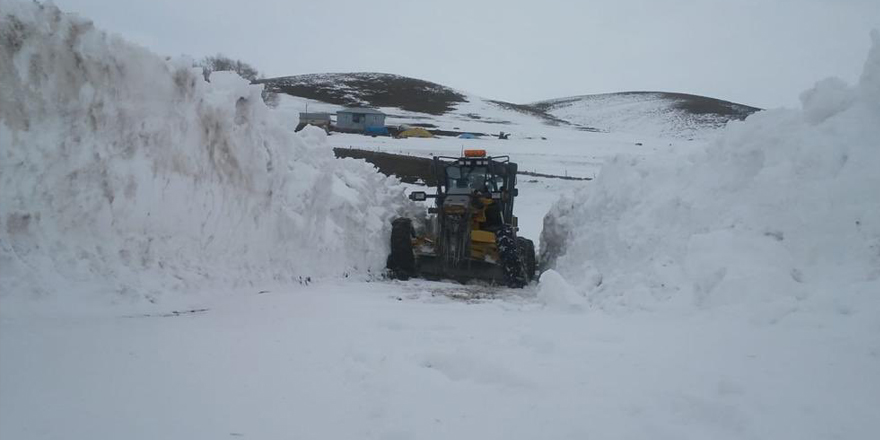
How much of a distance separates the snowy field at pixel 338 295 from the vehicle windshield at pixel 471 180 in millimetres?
3427

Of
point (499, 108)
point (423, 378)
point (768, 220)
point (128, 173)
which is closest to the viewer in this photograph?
point (423, 378)

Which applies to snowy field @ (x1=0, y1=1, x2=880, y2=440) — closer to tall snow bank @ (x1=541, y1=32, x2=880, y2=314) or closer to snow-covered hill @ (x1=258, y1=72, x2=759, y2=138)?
tall snow bank @ (x1=541, y1=32, x2=880, y2=314)

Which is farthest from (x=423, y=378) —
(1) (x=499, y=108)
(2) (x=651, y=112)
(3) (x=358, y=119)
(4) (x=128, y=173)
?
(1) (x=499, y=108)

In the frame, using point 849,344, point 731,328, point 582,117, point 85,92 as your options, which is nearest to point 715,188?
point 731,328

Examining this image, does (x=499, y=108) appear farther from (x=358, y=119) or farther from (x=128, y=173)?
(x=128, y=173)

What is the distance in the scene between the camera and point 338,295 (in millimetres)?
8117

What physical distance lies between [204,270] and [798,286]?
5833mm

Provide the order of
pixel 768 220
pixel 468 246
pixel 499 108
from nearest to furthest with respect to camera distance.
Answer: pixel 768 220 < pixel 468 246 < pixel 499 108

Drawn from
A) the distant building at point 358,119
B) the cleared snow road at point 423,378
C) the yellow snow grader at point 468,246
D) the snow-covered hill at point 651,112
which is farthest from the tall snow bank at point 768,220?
the snow-covered hill at point 651,112

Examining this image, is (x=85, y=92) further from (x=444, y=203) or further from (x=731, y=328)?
(x=444, y=203)

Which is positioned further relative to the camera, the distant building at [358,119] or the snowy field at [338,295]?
the distant building at [358,119]

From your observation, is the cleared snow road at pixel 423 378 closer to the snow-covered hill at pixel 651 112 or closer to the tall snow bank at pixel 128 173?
the tall snow bank at pixel 128 173

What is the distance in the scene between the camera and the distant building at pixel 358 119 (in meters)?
57.1

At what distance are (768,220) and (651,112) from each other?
76.1 m
